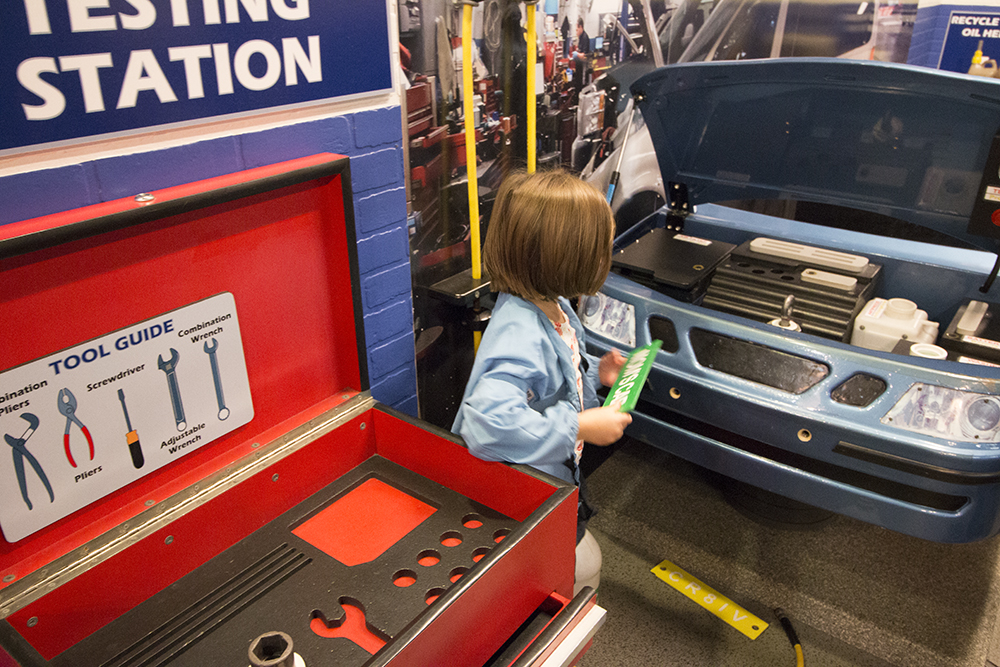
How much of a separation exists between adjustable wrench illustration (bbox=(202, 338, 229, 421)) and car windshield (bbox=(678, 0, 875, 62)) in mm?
2649

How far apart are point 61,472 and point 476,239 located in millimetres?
1199

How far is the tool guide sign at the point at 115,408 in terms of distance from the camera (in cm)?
87

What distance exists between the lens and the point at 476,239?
1.88 metres

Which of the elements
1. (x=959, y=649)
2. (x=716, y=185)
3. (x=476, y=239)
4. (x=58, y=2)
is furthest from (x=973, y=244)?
(x=58, y=2)

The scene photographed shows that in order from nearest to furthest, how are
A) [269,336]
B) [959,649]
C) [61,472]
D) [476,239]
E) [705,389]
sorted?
1. [61,472]
2. [269,336]
3. [705,389]
4. [959,649]
5. [476,239]

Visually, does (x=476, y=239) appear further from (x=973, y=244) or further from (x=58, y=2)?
(x=973, y=244)

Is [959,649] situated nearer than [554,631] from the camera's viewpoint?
No

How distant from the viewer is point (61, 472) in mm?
913

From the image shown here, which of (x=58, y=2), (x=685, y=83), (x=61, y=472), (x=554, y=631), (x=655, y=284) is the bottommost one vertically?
(x=554, y=631)

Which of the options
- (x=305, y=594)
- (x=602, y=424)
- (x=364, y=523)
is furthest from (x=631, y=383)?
(x=305, y=594)

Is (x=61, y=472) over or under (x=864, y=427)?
over

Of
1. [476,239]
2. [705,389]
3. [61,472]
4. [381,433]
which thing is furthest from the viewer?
[476,239]

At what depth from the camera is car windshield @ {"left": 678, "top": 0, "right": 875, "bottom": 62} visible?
119 inches

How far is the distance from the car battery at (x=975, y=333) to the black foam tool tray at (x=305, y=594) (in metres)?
1.32
